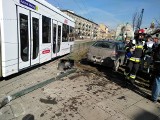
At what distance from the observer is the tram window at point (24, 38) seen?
668 centimetres

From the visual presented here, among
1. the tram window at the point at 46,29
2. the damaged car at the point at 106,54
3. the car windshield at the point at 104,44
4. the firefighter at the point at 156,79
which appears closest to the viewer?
the firefighter at the point at 156,79

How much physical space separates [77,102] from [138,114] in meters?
1.79

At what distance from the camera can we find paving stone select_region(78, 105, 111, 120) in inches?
173

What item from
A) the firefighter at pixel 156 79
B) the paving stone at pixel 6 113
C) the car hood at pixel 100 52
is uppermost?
the car hood at pixel 100 52

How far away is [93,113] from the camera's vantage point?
459 centimetres

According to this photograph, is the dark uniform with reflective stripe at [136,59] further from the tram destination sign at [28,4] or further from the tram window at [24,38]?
the tram destination sign at [28,4]

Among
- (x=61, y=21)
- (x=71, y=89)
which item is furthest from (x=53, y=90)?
(x=61, y=21)

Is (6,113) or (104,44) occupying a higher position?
(104,44)

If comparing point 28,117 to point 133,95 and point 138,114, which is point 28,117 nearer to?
point 138,114

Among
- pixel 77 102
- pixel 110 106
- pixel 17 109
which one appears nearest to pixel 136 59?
pixel 110 106

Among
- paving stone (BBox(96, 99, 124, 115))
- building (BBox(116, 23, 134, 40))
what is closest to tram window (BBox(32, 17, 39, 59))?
paving stone (BBox(96, 99, 124, 115))

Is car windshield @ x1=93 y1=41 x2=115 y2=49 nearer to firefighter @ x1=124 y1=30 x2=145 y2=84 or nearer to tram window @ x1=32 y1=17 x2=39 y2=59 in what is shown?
firefighter @ x1=124 y1=30 x2=145 y2=84

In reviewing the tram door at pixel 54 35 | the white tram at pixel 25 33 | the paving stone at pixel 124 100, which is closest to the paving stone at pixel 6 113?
the white tram at pixel 25 33

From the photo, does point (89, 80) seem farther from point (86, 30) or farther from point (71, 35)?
point (86, 30)
